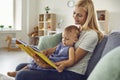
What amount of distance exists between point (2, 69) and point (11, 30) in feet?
10.6

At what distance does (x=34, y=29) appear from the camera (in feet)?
23.9

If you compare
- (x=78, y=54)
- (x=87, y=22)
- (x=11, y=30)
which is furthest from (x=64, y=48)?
(x=11, y=30)

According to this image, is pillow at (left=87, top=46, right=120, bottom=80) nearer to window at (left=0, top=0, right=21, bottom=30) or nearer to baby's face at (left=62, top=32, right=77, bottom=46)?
baby's face at (left=62, top=32, right=77, bottom=46)

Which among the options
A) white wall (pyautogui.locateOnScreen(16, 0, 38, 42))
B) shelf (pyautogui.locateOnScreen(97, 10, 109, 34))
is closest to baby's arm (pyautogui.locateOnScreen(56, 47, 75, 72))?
shelf (pyautogui.locateOnScreen(97, 10, 109, 34))

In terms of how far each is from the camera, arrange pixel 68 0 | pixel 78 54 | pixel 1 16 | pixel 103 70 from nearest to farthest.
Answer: pixel 103 70
pixel 78 54
pixel 68 0
pixel 1 16

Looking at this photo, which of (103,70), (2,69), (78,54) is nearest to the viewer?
(103,70)

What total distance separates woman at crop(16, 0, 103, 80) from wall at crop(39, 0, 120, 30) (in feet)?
13.6

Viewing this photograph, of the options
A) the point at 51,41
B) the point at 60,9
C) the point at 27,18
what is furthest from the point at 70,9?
the point at 51,41

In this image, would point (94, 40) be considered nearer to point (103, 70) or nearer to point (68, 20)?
point (103, 70)

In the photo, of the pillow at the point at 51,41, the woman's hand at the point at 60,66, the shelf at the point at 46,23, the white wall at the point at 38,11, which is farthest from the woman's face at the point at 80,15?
the shelf at the point at 46,23

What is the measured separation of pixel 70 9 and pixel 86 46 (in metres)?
5.17

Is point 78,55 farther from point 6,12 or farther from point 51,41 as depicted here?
point 6,12

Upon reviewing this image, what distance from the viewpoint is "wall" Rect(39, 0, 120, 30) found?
18.4 feet

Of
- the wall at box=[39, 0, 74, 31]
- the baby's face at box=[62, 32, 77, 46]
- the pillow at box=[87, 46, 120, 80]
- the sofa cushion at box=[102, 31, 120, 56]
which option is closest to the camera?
the pillow at box=[87, 46, 120, 80]
